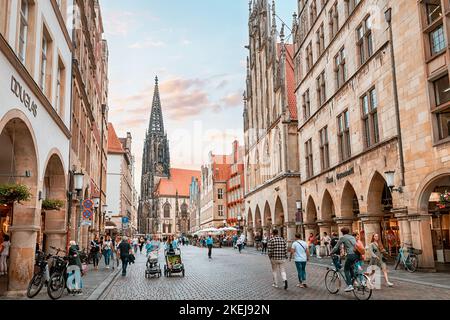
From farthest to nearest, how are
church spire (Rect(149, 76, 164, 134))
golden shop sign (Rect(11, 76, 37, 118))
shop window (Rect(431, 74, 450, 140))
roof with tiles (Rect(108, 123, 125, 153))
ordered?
church spire (Rect(149, 76, 164, 134)), roof with tiles (Rect(108, 123, 125, 153)), shop window (Rect(431, 74, 450, 140)), golden shop sign (Rect(11, 76, 37, 118))

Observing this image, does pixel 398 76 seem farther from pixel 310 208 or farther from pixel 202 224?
pixel 202 224

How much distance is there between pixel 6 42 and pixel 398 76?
1554 cm

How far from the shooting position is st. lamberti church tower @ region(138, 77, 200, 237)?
144 meters

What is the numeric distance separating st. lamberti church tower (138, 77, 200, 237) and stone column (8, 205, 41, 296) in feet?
419

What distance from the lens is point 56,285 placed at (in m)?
12.7

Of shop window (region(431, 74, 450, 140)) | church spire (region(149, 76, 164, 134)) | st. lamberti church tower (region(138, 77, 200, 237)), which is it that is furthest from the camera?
church spire (region(149, 76, 164, 134))

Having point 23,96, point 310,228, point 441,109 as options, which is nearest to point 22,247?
point 23,96

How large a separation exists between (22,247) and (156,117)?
13798 cm

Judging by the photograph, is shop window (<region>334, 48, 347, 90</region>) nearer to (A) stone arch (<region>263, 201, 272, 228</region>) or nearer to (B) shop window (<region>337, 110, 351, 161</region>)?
(B) shop window (<region>337, 110, 351, 161</region>)

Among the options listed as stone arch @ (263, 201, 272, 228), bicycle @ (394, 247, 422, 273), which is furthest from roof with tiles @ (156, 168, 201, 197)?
bicycle @ (394, 247, 422, 273)

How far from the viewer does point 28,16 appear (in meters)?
13.1

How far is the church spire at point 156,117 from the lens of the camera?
145750 mm

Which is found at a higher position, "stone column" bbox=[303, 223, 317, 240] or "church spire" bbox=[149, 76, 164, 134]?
"church spire" bbox=[149, 76, 164, 134]
